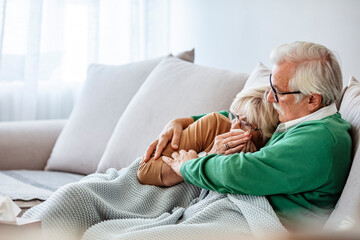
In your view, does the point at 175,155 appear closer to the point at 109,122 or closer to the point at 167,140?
the point at 167,140

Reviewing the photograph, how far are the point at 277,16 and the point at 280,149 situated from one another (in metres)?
1.59

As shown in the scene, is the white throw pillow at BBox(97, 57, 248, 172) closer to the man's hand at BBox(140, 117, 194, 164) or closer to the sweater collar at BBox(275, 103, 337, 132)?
the man's hand at BBox(140, 117, 194, 164)

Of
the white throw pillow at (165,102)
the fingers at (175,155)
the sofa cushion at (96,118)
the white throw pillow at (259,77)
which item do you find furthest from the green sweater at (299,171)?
the sofa cushion at (96,118)

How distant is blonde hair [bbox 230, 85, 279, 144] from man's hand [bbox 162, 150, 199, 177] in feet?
0.70

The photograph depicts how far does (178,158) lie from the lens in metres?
1.66

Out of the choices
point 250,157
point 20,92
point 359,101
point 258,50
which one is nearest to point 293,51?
point 359,101

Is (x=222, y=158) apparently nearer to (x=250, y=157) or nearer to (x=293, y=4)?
(x=250, y=157)

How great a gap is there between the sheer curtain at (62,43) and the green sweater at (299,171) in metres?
2.15

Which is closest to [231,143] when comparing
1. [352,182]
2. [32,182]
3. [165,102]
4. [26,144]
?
[352,182]

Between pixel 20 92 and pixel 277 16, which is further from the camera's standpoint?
pixel 20 92

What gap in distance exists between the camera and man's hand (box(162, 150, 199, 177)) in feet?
5.33

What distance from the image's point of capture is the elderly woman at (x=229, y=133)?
1.61m

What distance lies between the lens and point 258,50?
293 centimetres

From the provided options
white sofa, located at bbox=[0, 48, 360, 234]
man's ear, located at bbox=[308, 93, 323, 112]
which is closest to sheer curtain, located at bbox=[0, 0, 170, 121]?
white sofa, located at bbox=[0, 48, 360, 234]
